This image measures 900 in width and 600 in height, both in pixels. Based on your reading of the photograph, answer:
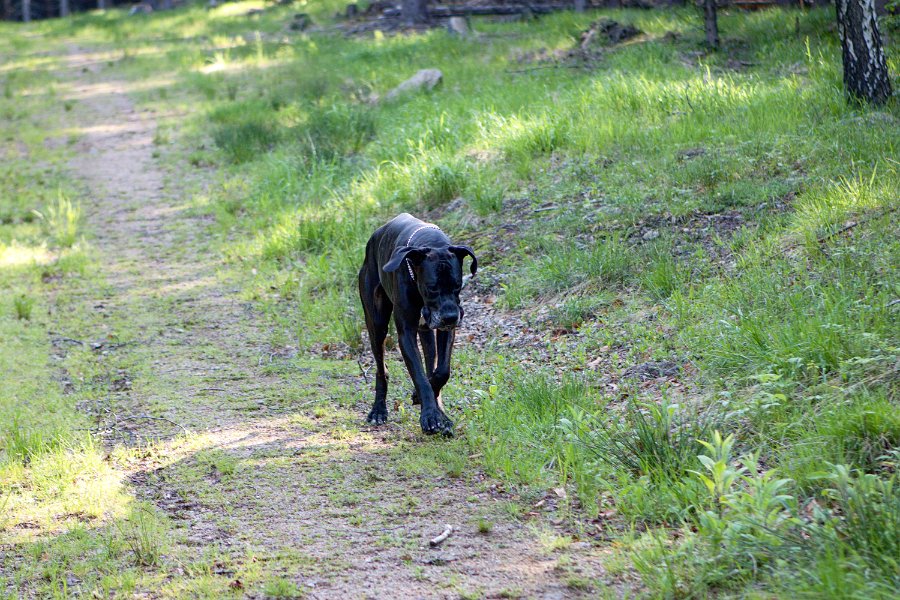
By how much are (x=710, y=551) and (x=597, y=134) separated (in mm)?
7123

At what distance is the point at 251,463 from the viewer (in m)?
5.82

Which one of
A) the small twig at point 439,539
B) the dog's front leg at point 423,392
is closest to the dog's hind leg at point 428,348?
the dog's front leg at point 423,392

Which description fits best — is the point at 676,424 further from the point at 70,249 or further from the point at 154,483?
the point at 70,249

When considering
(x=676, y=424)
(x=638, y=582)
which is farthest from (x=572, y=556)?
(x=676, y=424)

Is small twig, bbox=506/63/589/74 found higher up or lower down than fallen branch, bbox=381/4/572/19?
lower down

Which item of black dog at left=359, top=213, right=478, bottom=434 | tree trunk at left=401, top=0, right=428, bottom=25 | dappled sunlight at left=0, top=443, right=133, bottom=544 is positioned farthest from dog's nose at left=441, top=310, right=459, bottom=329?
tree trunk at left=401, top=0, right=428, bottom=25

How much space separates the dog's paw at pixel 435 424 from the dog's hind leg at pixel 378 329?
0.58m

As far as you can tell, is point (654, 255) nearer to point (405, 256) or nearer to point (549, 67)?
point (405, 256)

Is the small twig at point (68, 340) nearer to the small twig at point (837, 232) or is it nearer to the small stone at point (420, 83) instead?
the small twig at point (837, 232)

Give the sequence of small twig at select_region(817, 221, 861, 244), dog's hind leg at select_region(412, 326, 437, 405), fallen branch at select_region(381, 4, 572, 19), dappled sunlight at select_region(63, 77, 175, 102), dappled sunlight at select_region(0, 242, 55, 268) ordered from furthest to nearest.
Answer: fallen branch at select_region(381, 4, 572, 19) < dappled sunlight at select_region(63, 77, 175, 102) < dappled sunlight at select_region(0, 242, 55, 268) < small twig at select_region(817, 221, 861, 244) < dog's hind leg at select_region(412, 326, 437, 405)

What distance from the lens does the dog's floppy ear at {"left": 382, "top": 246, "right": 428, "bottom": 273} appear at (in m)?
5.54

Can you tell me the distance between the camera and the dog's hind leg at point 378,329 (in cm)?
641

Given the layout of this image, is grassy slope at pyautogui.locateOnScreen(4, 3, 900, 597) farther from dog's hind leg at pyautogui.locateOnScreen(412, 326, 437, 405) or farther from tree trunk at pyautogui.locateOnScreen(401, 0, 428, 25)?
tree trunk at pyautogui.locateOnScreen(401, 0, 428, 25)

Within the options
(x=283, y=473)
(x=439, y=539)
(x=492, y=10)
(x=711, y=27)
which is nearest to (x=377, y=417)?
(x=283, y=473)
